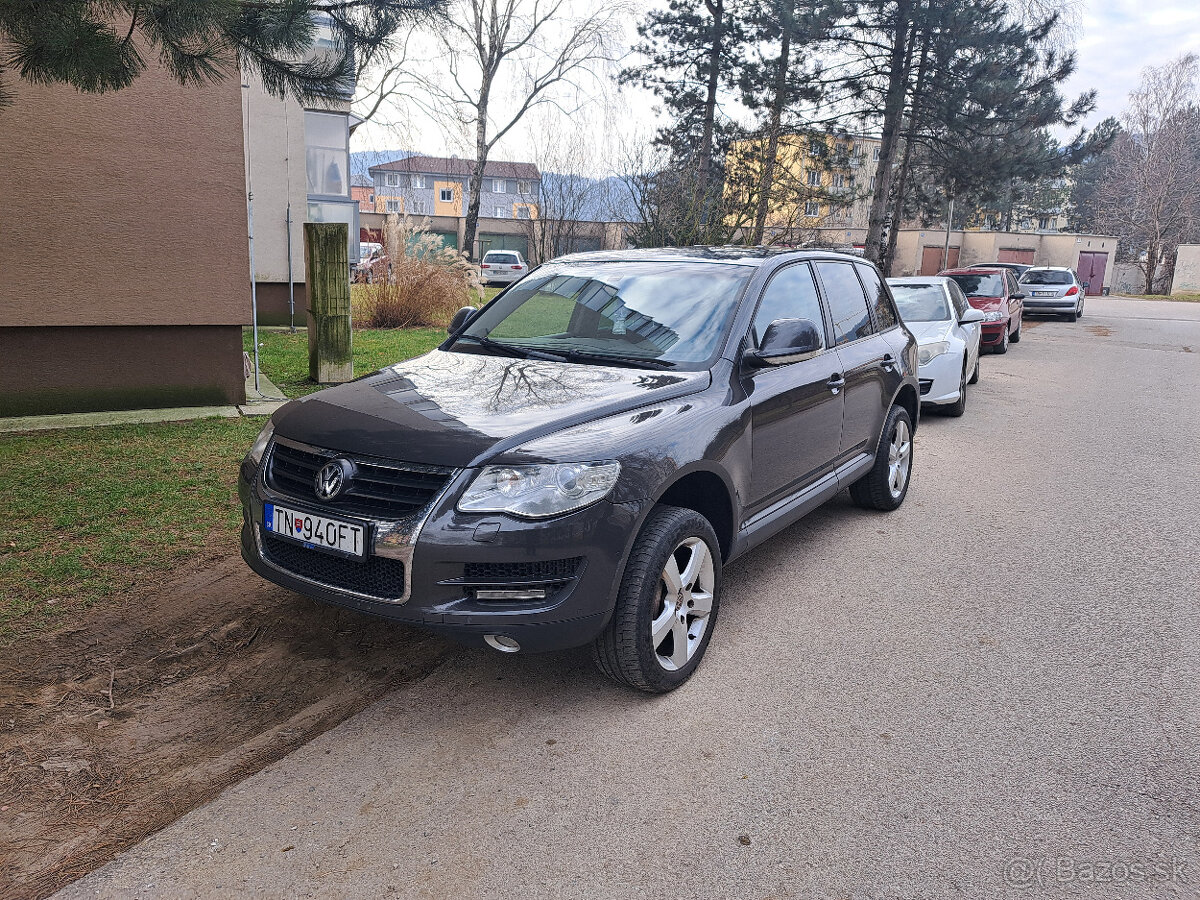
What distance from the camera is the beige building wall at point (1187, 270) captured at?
46.6 m

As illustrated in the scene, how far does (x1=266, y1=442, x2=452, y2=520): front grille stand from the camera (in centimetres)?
309

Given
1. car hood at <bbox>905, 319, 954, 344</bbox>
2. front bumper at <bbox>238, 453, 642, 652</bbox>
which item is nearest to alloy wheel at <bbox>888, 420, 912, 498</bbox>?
front bumper at <bbox>238, 453, 642, 652</bbox>

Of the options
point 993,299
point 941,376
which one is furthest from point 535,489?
point 993,299

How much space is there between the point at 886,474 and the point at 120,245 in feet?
21.1

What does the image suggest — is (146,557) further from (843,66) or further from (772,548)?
(843,66)

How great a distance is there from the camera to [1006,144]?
880 inches

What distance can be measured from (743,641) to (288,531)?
6.78 ft

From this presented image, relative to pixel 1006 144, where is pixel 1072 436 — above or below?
below

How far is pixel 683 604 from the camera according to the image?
142 inches

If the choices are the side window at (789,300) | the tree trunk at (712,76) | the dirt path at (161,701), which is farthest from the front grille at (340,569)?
the tree trunk at (712,76)

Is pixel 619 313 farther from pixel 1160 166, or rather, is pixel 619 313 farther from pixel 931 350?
pixel 1160 166

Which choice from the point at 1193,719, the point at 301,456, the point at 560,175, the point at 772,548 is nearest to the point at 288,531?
the point at 301,456

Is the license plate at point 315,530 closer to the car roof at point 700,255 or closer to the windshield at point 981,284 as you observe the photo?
the car roof at point 700,255

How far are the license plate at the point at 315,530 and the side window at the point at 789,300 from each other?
2179mm
